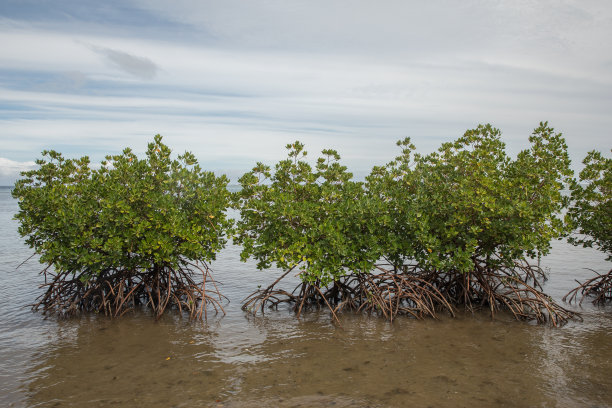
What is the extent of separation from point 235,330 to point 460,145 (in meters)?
6.57

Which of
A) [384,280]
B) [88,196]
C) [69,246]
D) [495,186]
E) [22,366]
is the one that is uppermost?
[495,186]

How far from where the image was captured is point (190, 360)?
7.21 metres

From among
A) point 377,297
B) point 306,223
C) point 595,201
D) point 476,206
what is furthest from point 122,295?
point 595,201

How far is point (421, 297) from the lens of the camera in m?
9.46

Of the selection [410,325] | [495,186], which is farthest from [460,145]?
[410,325]

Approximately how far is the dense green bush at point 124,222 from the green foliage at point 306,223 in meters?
0.69

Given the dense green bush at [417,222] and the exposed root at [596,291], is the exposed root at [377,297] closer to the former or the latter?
the dense green bush at [417,222]

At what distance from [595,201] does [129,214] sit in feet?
34.6

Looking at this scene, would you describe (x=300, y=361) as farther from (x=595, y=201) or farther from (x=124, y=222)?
(x=595, y=201)

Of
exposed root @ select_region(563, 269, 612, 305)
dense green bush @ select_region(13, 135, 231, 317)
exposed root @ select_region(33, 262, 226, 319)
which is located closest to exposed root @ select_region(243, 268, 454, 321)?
exposed root @ select_region(33, 262, 226, 319)

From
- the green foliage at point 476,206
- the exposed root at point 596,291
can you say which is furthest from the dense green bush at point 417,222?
the exposed root at point 596,291

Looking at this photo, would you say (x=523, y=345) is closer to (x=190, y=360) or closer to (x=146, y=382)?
(x=190, y=360)

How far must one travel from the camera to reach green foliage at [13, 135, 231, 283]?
860 centimetres

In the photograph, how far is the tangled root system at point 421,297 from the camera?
9.23 metres
